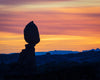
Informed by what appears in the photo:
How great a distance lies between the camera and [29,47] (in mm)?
38562

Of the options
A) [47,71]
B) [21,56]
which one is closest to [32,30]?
[21,56]

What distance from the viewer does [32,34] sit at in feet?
127

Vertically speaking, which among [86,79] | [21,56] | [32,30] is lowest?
[86,79]

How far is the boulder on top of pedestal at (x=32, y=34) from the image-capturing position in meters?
38.6

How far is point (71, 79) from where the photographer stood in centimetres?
3309

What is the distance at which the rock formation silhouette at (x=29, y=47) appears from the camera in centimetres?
3856

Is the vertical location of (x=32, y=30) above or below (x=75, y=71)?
above

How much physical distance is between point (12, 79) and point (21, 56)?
18.6ft

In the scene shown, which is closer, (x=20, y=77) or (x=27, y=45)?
(x=20, y=77)

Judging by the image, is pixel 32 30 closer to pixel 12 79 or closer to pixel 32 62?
pixel 32 62

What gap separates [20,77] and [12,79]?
0.77 m

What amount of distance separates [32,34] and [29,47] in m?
1.41

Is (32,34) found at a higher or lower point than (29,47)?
higher

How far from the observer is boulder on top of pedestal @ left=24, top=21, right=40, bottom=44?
38.6 metres
